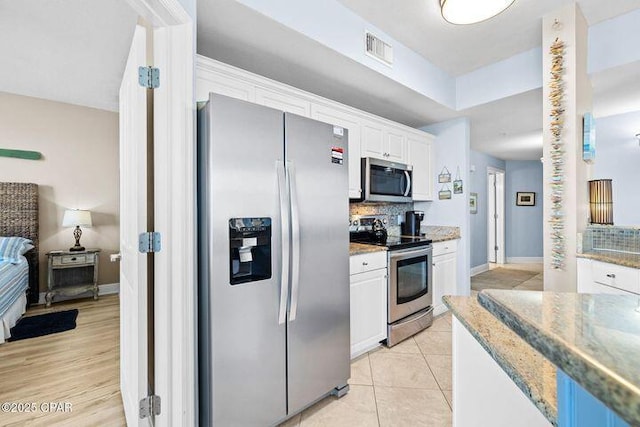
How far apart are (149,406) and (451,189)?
11.9 ft

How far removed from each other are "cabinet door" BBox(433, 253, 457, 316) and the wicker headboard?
4800 millimetres

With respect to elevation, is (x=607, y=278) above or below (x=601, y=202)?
below

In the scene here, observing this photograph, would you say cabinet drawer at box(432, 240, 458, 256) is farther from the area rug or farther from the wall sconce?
the area rug

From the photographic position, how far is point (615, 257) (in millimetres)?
2010

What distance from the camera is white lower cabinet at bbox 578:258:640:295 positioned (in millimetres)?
1812

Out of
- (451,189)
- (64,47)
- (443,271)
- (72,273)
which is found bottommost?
(72,273)

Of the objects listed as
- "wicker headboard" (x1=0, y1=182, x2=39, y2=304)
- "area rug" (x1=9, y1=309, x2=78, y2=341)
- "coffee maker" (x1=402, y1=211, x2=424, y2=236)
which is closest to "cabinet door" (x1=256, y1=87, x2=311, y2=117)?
"coffee maker" (x1=402, y1=211, x2=424, y2=236)

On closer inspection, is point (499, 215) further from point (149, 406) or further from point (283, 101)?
point (149, 406)

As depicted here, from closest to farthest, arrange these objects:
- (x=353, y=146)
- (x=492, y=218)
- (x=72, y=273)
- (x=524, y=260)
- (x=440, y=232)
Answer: (x=353, y=146), (x=440, y=232), (x=72, y=273), (x=524, y=260), (x=492, y=218)

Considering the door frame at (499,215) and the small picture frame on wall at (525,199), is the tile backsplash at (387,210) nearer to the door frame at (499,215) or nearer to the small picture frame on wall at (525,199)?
the door frame at (499,215)

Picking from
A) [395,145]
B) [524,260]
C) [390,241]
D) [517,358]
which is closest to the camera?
[517,358]

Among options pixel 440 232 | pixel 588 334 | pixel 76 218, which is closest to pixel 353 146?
pixel 440 232

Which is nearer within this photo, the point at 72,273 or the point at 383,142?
the point at 383,142

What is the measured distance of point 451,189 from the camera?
12.2 feet
